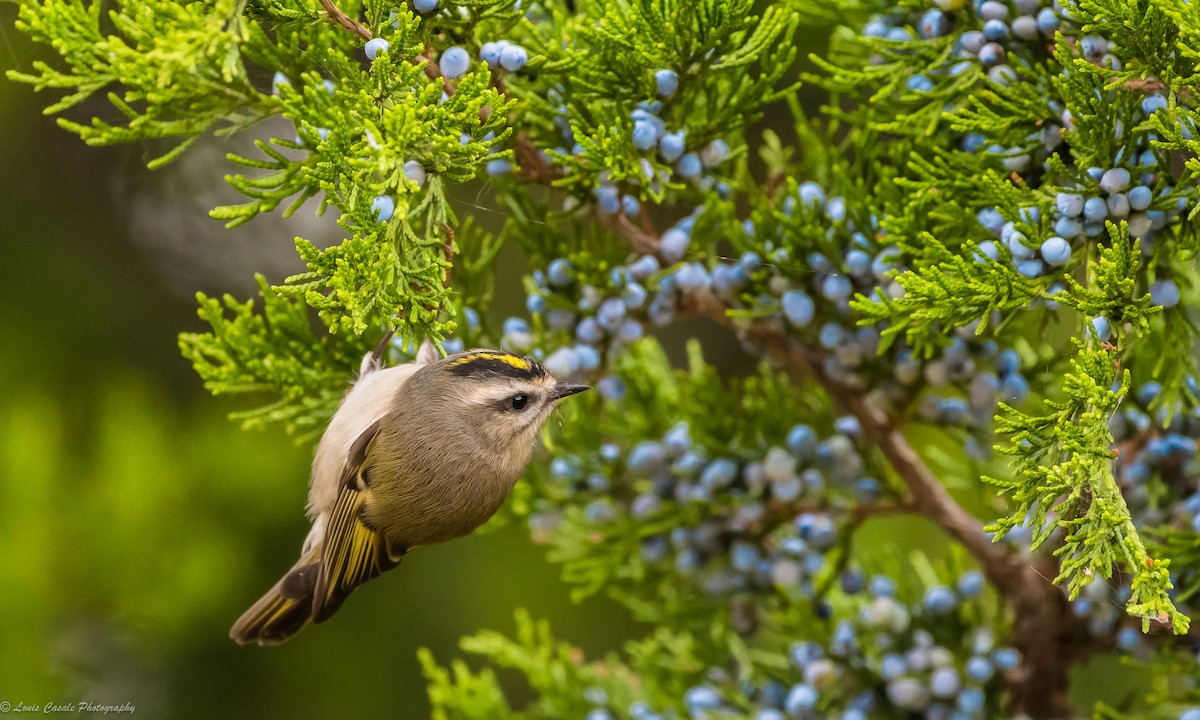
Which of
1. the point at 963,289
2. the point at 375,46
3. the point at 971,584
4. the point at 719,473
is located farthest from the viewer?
the point at 971,584

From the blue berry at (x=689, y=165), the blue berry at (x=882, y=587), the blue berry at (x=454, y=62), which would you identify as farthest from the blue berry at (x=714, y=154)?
the blue berry at (x=882, y=587)

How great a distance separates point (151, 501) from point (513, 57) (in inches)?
84.1

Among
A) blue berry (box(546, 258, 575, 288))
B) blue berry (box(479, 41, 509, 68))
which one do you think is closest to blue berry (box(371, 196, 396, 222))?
blue berry (box(479, 41, 509, 68))

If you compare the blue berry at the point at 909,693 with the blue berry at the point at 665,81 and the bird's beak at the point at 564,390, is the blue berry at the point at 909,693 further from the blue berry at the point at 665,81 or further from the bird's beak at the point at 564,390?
the blue berry at the point at 665,81

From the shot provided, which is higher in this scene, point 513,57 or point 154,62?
point 154,62

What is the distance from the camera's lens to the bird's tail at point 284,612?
7.55ft

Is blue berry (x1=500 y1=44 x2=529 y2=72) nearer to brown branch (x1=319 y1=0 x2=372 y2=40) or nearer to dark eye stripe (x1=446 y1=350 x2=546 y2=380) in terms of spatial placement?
brown branch (x1=319 y1=0 x2=372 y2=40)

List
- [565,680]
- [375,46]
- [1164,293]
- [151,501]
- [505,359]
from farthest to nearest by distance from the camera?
[151,501]
[565,680]
[505,359]
[1164,293]
[375,46]

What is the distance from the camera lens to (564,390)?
80.8 inches

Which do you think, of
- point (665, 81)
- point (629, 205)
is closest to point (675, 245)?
point (629, 205)

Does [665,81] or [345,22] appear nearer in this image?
[345,22]

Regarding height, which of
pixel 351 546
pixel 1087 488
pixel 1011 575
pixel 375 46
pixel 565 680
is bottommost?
pixel 565 680

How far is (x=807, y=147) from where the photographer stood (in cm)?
216

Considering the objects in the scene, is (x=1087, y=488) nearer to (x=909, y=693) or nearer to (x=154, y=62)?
(x=909, y=693)
